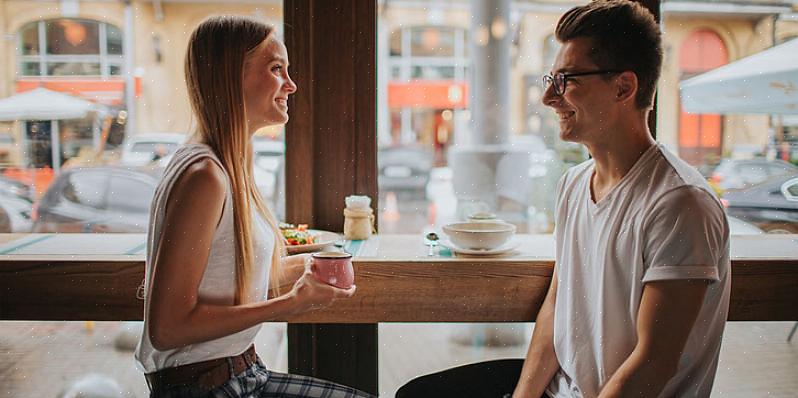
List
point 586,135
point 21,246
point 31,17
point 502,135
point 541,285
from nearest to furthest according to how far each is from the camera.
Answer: point 586,135
point 541,285
point 21,246
point 31,17
point 502,135

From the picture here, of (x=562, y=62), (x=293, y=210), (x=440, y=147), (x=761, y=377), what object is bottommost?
(x=761, y=377)

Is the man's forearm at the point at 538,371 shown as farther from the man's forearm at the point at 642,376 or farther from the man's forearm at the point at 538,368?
the man's forearm at the point at 642,376

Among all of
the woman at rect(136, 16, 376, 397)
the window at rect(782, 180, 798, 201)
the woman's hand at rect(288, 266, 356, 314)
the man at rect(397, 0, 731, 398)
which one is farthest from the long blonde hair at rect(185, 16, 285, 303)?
the window at rect(782, 180, 798, 201)

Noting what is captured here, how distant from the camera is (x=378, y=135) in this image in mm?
2729

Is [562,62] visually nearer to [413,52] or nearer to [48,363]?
[413,52]

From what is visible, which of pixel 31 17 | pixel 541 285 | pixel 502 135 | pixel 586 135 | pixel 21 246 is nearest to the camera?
pixel 586 135

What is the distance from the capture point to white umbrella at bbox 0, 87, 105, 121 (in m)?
2.68

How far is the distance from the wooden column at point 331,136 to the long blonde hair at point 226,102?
3.73 feet

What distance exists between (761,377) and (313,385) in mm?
1797

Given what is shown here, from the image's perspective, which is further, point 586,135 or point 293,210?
point 293,210

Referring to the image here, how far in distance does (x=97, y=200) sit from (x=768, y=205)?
267 cm

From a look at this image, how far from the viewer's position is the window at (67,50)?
104 inches

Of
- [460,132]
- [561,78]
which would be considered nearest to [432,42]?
[460,132]

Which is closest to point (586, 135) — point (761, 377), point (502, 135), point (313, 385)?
point (313, 385)
